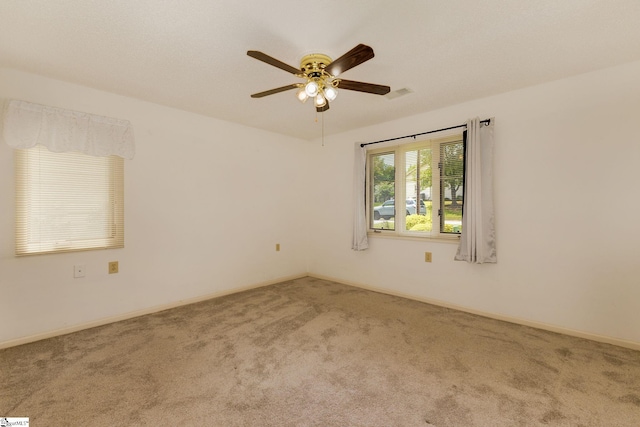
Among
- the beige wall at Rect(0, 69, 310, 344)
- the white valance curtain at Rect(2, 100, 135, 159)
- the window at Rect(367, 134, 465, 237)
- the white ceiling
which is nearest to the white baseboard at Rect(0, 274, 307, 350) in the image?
the beige wall at Rect(0, 69, 310, 344)

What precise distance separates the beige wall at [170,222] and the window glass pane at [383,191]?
1.27 meters

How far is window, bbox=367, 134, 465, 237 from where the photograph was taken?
340 centimetres

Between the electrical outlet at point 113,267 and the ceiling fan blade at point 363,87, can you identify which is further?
the electrical outlet at point 113,267

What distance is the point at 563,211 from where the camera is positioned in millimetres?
2670

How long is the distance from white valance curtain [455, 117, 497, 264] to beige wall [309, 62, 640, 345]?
102 millimetres

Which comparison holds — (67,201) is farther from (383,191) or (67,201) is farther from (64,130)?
(383,191)

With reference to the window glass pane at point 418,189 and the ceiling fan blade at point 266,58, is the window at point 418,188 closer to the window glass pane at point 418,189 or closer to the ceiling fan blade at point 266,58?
the window glass pane at point 418,189

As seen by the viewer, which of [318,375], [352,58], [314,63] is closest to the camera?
[352,58]

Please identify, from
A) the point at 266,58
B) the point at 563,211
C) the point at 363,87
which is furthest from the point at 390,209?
the point at 266,58

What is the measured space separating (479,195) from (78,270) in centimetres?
410

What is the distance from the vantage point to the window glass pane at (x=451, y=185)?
3.35 m

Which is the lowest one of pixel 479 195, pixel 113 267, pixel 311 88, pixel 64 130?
pixel 113 267

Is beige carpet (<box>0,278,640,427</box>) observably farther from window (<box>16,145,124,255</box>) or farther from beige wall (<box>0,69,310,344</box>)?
window (<box>16,145,124,255</box>)

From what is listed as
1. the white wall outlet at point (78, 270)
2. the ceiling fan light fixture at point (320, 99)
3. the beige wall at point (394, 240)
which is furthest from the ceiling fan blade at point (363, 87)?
the white wall outlet at point (78, 270)
